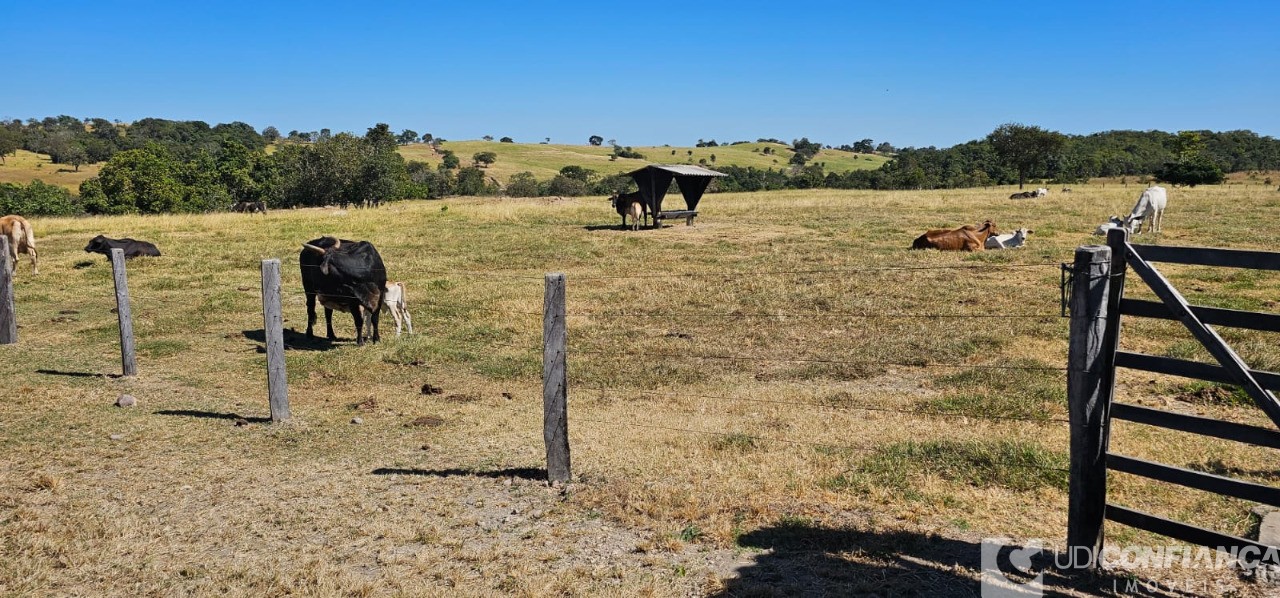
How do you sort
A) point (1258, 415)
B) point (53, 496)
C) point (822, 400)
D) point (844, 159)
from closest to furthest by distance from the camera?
1. point (53, 496)
2. point (1258, 415)
3. point (822, 400)
4. point (844, 159)

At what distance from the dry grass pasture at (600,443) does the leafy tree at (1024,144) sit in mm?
50858

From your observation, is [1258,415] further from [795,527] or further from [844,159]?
[844,159]

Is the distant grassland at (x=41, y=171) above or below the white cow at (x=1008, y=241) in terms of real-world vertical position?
above

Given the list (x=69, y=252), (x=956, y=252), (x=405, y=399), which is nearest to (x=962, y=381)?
(x=405, y=399)

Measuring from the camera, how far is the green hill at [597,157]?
369 feet

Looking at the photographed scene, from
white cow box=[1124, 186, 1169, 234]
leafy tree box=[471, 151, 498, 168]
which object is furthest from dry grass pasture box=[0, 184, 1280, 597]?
leafy tree box=[471, 151, 498, 168]

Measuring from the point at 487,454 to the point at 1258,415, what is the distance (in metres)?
6.84

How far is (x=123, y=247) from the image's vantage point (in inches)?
891

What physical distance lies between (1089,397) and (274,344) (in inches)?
274

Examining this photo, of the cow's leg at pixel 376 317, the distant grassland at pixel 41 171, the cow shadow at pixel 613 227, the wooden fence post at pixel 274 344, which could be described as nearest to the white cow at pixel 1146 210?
the cow shadow at pixel 613 227

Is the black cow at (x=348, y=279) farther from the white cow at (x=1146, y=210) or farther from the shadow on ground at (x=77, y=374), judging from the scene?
the white cow at (x=1146, y=210)

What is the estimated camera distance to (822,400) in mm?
8781

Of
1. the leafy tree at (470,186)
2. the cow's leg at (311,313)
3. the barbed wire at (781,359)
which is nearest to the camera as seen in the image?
the barbed wire at (781,359)

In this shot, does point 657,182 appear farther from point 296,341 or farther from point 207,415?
point 207,415
